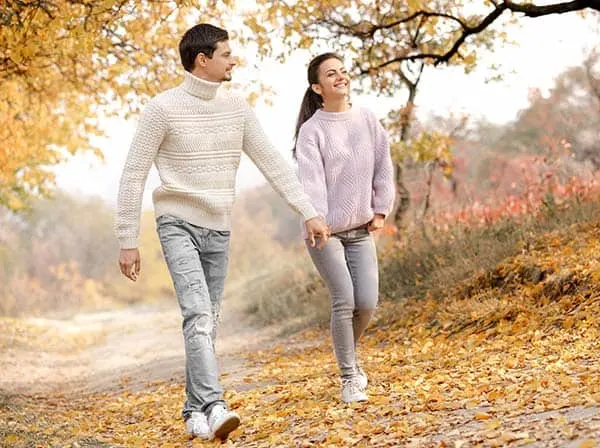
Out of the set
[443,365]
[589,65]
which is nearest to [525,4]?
[443,365]

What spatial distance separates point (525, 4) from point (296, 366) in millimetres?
3874

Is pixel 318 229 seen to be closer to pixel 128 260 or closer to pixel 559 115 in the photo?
pixel 128 260

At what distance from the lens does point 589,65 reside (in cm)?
2192

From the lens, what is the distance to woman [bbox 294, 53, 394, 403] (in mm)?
4980

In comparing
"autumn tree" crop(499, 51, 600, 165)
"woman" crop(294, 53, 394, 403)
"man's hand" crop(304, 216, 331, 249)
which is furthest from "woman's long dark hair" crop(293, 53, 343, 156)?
"autumn tree" crop(499, 51, 600, 165)

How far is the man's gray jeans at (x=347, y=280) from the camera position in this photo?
4.93 metres

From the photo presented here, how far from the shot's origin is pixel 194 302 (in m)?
4.50

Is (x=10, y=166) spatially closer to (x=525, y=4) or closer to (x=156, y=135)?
(x=525, y=4)

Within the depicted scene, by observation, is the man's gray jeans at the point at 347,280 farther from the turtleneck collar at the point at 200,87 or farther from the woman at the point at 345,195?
the turtleneck collar at the point at 200,87

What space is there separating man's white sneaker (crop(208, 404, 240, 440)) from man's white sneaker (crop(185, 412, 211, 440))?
0.07m

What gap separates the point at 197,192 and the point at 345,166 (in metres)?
0.90

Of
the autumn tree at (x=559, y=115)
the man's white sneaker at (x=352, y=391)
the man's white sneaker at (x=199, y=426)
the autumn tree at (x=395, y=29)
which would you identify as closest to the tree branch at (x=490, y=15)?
the autumn tree at (x=395, y=29)

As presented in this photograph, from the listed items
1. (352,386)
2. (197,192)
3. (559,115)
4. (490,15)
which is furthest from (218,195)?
(559,115)

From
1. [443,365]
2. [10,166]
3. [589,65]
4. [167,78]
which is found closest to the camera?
[443,365]
